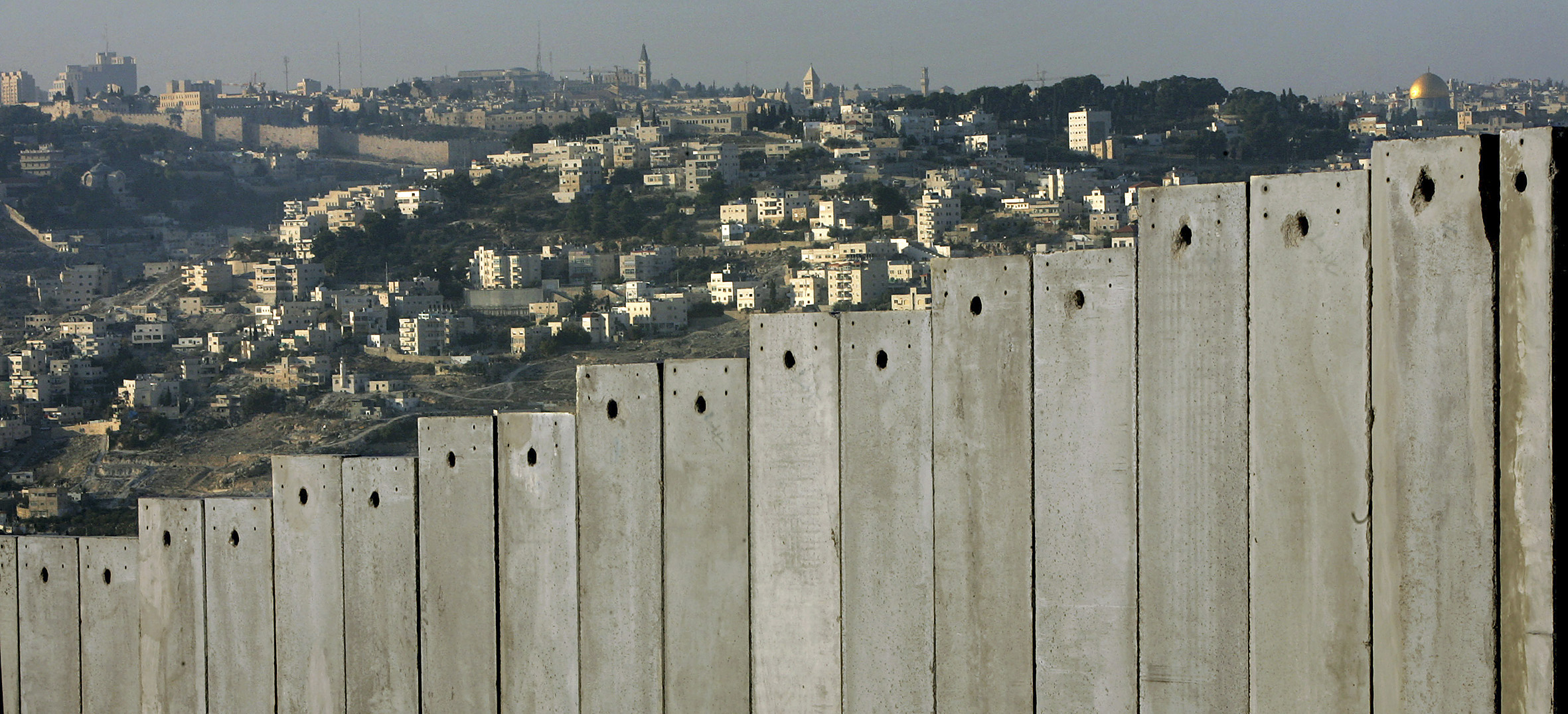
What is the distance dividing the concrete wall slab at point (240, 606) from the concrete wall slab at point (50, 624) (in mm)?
436

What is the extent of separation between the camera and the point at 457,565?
3611 millimetres

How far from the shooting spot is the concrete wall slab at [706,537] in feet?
10.8

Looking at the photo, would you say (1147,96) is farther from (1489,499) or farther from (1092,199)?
(1489,499)

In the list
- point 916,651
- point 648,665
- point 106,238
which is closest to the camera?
point 916,651

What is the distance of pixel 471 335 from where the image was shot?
74000 mm

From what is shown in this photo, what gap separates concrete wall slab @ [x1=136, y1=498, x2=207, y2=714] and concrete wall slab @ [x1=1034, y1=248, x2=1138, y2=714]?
2009 mm

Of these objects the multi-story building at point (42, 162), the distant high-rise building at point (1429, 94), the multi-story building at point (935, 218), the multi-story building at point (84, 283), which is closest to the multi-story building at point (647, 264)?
the multi-story building at point (935, 218)

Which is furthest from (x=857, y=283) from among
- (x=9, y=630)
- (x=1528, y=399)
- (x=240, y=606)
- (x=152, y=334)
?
(x=1528, y=399)

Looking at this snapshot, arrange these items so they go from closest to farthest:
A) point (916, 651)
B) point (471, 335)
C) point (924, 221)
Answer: point (916, 651) → point (471, 335) → point (924, 221)

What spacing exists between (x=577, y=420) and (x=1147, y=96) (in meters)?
125

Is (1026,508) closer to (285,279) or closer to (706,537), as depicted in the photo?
(706,537)

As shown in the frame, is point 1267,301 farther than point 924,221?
No

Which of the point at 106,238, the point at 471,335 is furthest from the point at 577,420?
the point at 106,238

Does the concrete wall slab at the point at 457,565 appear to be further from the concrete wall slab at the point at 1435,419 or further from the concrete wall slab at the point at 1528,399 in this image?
the concrete wall slab at the point at 1528,399
